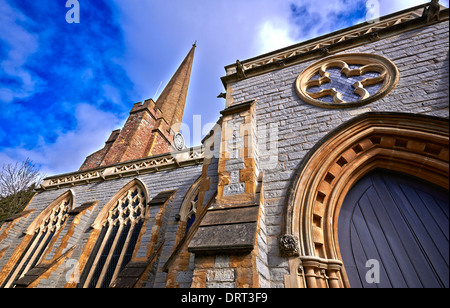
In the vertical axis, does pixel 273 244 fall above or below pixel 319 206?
below

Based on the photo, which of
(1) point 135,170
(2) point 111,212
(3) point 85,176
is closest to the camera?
(2) point 111,212

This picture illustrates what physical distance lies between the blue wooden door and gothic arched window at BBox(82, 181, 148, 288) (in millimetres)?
6762

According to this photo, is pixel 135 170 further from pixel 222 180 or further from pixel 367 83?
pixel 367 83

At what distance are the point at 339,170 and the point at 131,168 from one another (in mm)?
8677

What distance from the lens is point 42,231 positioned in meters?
9.66

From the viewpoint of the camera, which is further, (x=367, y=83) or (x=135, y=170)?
(x=135, y=170)

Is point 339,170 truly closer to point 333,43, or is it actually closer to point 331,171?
point 331,171

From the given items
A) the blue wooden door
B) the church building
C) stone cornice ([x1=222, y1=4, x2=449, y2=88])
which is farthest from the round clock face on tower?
the blue wooden door

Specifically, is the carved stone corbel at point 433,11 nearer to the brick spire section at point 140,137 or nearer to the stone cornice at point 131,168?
the stone cornice at point 131,168
